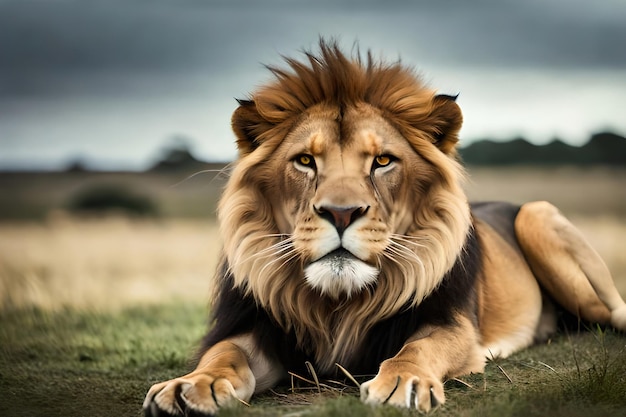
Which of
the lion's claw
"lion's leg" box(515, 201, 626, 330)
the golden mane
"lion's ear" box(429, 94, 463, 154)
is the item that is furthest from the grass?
"lion's ear" box(429, 94, 463, 154)

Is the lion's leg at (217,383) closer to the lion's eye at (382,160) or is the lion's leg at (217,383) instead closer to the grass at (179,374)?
the grass at (179,374)

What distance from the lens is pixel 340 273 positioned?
340cm

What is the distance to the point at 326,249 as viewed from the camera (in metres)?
3.38

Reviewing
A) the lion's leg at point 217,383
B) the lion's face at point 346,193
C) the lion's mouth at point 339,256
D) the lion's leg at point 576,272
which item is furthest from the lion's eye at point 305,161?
the lion's leg at point 576,272

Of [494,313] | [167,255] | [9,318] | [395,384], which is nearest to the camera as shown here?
[395,384]

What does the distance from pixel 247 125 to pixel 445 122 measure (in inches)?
35.0

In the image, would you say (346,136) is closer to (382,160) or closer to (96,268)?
(382,160)

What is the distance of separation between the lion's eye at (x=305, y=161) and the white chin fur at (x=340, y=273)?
465mm

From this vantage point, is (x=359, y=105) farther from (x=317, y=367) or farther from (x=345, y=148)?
(x=317, y=367)

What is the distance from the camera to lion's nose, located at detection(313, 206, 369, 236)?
3338 millimetres

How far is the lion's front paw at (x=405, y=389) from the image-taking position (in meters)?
3.21

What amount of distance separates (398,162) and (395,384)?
3.16ft

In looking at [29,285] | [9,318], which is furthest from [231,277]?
[29,285]

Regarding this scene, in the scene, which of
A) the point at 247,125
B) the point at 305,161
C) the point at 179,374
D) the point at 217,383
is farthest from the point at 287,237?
the point at 179,374
